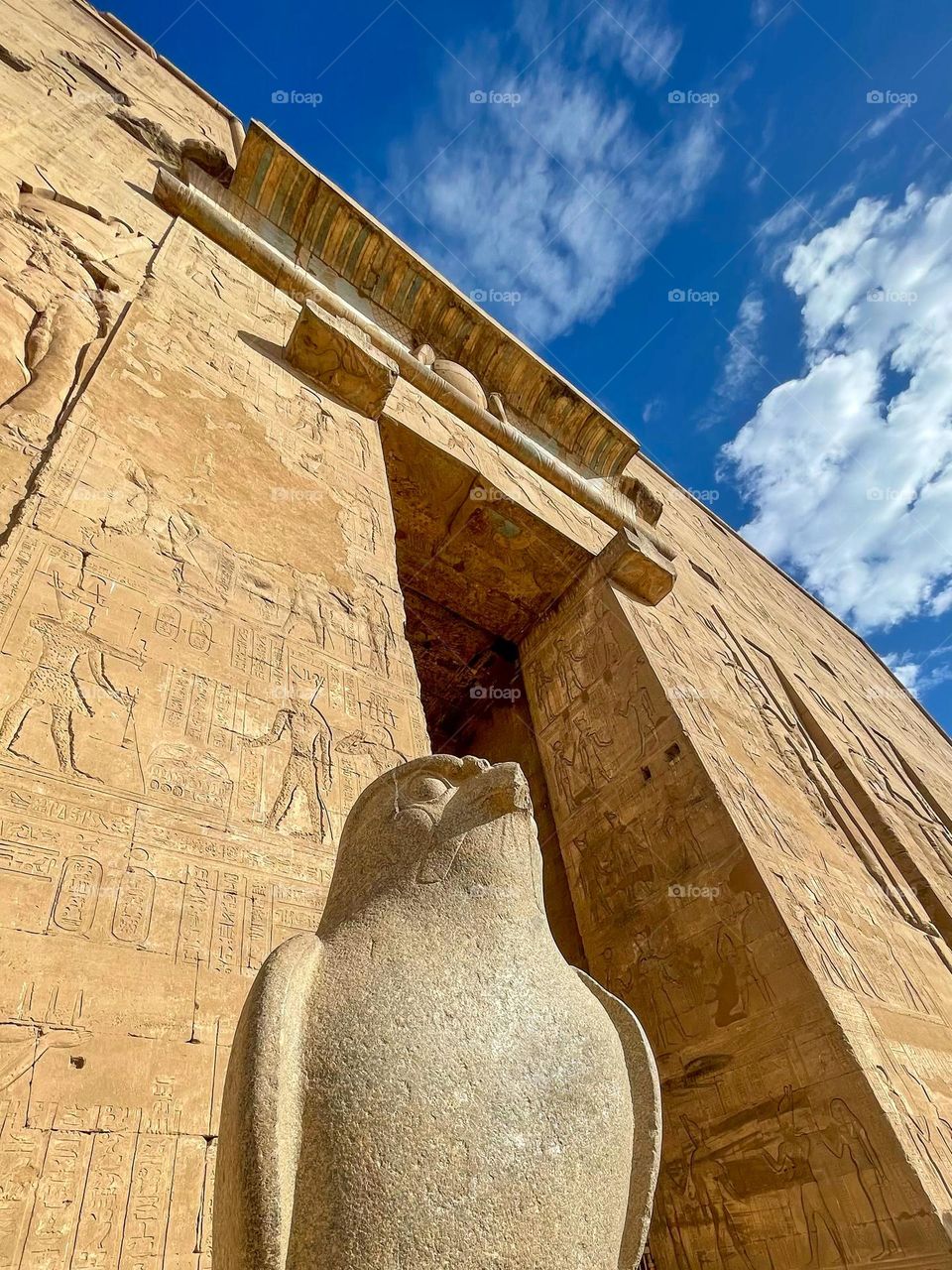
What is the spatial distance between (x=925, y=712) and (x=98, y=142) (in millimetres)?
16450

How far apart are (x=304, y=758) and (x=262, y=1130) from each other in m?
1.88

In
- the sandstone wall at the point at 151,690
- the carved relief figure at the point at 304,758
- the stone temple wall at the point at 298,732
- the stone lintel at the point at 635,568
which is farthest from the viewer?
the stone lintel at the point at 635,568

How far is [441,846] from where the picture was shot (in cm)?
138

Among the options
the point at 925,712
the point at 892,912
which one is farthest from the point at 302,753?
the point at 925,712

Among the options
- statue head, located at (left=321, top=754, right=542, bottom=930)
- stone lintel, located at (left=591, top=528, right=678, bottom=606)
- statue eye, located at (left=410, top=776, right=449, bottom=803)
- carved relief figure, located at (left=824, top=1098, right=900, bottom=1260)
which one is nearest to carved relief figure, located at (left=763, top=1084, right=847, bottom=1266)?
carved relief figure, located at (left=824, top=1098, right=900, bottom=1260)

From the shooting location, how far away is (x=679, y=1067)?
428 cm

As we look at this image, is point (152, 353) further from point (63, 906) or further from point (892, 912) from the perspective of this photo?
point (892, 912)

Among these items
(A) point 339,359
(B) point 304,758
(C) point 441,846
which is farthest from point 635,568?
(C) point 441,846

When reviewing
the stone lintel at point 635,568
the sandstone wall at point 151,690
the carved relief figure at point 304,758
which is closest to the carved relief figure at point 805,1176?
the sandstone wall at point 151,690

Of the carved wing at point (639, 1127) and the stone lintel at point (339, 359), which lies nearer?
the carved wing at point (639, 1127)

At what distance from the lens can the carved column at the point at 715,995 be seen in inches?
135

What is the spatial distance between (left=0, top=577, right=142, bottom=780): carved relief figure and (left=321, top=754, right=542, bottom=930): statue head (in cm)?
117

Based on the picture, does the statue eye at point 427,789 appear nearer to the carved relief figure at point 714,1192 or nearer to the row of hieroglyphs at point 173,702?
the row of hieroglyphs at point 173,702

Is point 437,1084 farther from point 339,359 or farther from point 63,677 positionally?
point 339,359
